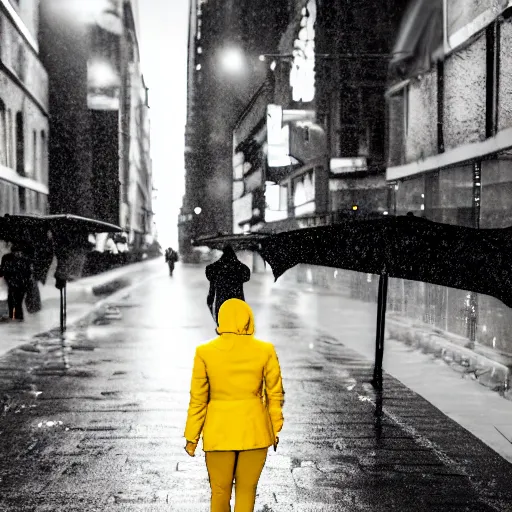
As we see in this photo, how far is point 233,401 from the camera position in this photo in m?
3.80

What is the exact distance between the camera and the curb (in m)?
10.2

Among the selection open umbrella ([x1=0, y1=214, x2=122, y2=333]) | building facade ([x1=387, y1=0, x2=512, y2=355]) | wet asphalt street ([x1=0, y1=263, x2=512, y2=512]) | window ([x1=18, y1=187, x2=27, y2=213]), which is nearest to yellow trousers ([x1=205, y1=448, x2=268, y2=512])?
wet asphalt street ([x1=0, y1=263, x2=512, y2=512])

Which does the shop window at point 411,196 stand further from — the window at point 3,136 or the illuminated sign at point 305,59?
the illuminated sign at point 305,59

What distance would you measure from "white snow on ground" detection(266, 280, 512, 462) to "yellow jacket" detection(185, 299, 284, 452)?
360 cm

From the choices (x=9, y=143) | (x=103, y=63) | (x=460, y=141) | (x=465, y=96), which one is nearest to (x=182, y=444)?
(x=460, y=141)

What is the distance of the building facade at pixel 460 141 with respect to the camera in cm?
1374

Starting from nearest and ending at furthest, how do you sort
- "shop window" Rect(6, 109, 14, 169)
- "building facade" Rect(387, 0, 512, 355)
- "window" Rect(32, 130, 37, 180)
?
"building facade" Rect(387, 0, 512, 355) < "shop window" Rect(6, 109, 14, 169) < "window" Rect(32, 130, 37, 180)

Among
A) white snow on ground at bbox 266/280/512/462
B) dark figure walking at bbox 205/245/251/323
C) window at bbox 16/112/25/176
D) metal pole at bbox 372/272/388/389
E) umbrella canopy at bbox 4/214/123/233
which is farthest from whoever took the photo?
window at bbox 16/112/25/176

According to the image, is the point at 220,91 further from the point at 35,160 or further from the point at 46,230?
the point at 46,230

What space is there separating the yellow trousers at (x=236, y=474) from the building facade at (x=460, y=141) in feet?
31.2

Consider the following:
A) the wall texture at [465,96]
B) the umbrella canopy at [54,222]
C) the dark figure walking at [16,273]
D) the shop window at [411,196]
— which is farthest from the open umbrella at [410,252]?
the shop window at [411,196]

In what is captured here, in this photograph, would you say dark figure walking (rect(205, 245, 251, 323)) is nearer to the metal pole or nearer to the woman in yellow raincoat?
the metal pole

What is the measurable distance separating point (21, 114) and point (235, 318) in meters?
26.2

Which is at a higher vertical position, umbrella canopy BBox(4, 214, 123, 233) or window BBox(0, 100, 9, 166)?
window BBox(0, 100, 9, 166)
